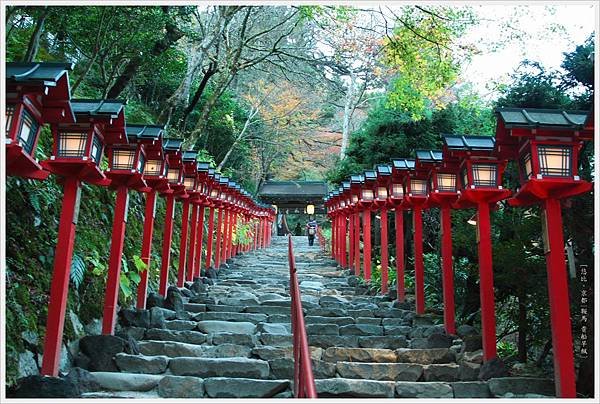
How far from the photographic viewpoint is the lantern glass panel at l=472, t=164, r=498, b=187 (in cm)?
699

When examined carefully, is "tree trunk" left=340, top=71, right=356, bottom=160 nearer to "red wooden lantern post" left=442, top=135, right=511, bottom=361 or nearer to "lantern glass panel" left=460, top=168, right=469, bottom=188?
"lantern glass panel" left=460, top=168, right=469, bottom=188

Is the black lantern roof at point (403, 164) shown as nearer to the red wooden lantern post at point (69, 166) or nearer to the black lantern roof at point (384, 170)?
the black lantern roof at point (384, 170)

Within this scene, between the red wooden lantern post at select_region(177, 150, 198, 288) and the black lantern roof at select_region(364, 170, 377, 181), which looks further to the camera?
the black lantern roof at select_region(364, 170, 377, 181)

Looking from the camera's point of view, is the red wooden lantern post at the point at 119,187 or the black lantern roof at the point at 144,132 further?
the black lantern roof at the point at 144,132

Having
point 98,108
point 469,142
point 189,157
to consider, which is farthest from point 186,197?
point 469,142

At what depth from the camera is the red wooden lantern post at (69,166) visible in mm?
5383

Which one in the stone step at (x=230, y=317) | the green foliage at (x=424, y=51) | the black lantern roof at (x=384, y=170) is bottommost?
the stone step at (x=230, y=317)

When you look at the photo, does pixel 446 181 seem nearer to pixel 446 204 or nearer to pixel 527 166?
pixel 446 204

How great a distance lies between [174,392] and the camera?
18.7 feet

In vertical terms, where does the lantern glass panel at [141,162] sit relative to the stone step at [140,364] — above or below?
above

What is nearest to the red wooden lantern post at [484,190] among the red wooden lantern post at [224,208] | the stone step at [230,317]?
the stone step at [230,317]

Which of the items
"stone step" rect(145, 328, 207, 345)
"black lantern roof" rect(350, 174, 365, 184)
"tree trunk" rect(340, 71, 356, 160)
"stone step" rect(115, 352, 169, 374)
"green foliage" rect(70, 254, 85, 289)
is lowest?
"stone step" rect(115, 352, 169, 374)

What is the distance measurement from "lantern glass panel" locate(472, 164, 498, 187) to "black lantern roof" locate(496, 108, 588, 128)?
1468 mm

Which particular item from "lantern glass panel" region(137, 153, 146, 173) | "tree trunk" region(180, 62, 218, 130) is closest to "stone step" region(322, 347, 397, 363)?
"lantern glass panel" region(137, 153, 146, 173)
